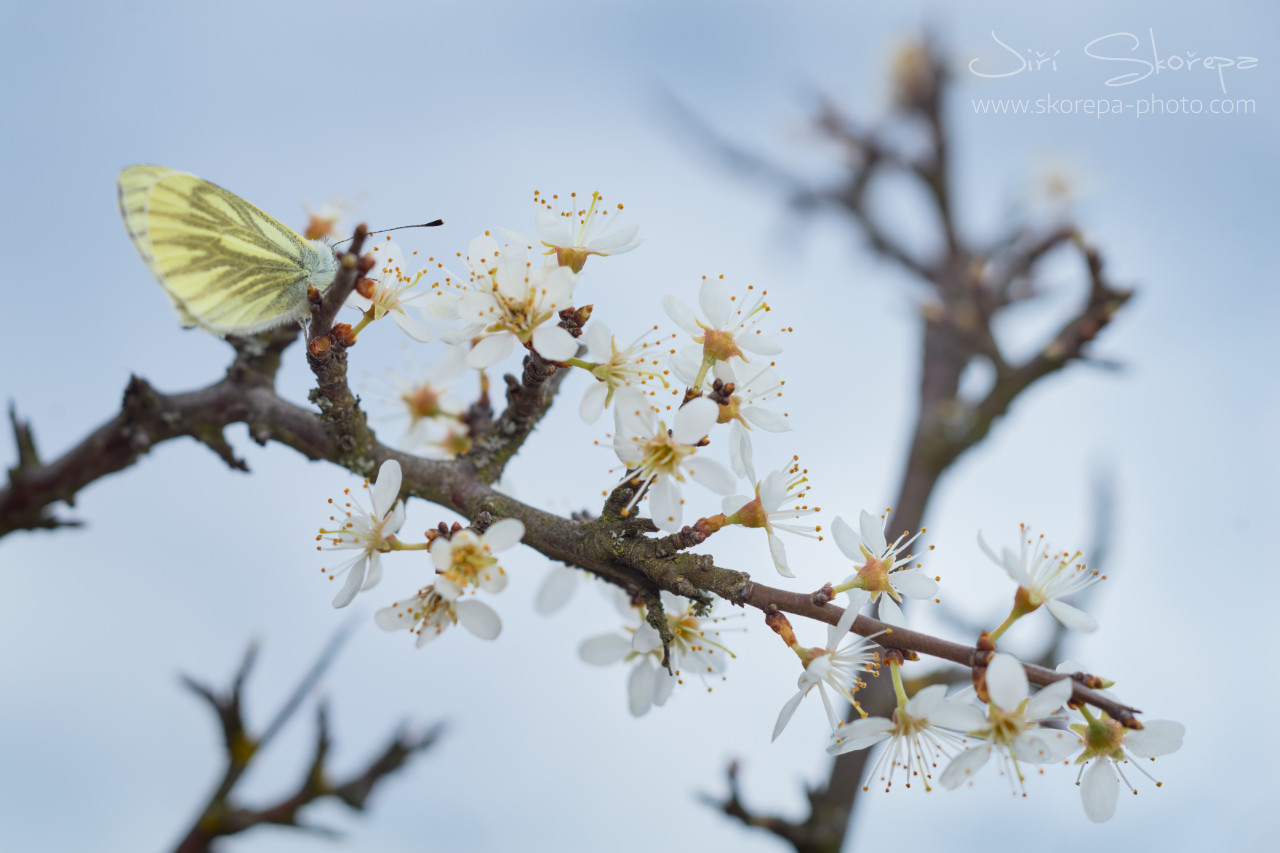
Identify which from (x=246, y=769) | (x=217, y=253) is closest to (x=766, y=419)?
(x=217, y=253)

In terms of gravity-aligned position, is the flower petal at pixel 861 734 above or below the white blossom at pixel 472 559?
below

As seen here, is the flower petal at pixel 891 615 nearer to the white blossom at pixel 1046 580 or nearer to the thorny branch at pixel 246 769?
the white blossom at pixel 1046 580

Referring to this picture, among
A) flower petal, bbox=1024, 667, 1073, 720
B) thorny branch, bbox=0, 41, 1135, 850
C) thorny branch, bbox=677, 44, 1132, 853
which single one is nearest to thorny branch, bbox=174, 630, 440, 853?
thorny branch, bbox=0, 41, 1135, 850

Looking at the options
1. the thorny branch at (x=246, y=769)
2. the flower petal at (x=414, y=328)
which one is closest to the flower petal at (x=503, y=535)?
the flower petal at (x=414, y=328)

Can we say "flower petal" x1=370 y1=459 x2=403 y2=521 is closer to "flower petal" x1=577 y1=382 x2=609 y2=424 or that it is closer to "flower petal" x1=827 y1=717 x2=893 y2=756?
"flower petal" x1=577 y1=382 x2=609 y2=424

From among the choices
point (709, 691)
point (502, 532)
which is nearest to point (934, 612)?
point (709, 691)

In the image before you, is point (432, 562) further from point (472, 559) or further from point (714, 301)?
point (714, 301)
